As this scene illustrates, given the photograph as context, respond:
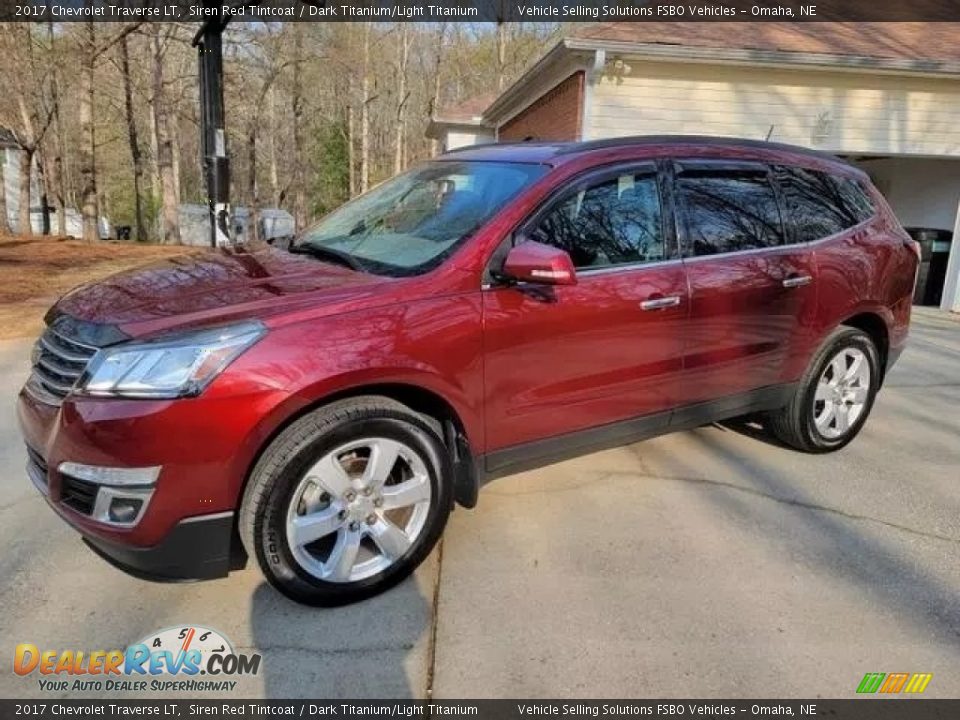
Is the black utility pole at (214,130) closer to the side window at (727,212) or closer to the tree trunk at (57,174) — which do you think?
the side window at (727,212)

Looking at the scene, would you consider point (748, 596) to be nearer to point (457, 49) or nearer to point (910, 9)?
point (910, 9)

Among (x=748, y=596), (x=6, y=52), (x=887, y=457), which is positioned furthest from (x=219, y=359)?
(x=6, y=52)

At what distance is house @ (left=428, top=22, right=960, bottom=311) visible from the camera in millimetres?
9383

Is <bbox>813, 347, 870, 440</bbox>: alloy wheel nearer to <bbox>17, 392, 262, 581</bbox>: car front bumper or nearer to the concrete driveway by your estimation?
the concrete driveway

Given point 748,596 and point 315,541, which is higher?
point 315,541

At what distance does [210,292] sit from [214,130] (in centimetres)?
790

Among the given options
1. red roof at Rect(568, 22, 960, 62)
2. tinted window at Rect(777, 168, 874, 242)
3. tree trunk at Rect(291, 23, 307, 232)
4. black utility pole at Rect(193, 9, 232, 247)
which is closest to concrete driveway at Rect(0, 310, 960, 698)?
tinted window at Rect(777, 168, 874, 242)

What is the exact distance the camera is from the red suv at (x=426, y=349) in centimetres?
244

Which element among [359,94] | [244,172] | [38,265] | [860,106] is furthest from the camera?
[244,172]

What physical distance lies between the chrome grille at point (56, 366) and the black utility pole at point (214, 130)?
7.18 meters

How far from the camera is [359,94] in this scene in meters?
36.5

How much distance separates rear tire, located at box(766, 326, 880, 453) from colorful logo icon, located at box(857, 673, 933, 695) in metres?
1.96

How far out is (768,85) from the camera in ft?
32.3

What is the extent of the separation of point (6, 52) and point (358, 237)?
2128 centimetres
